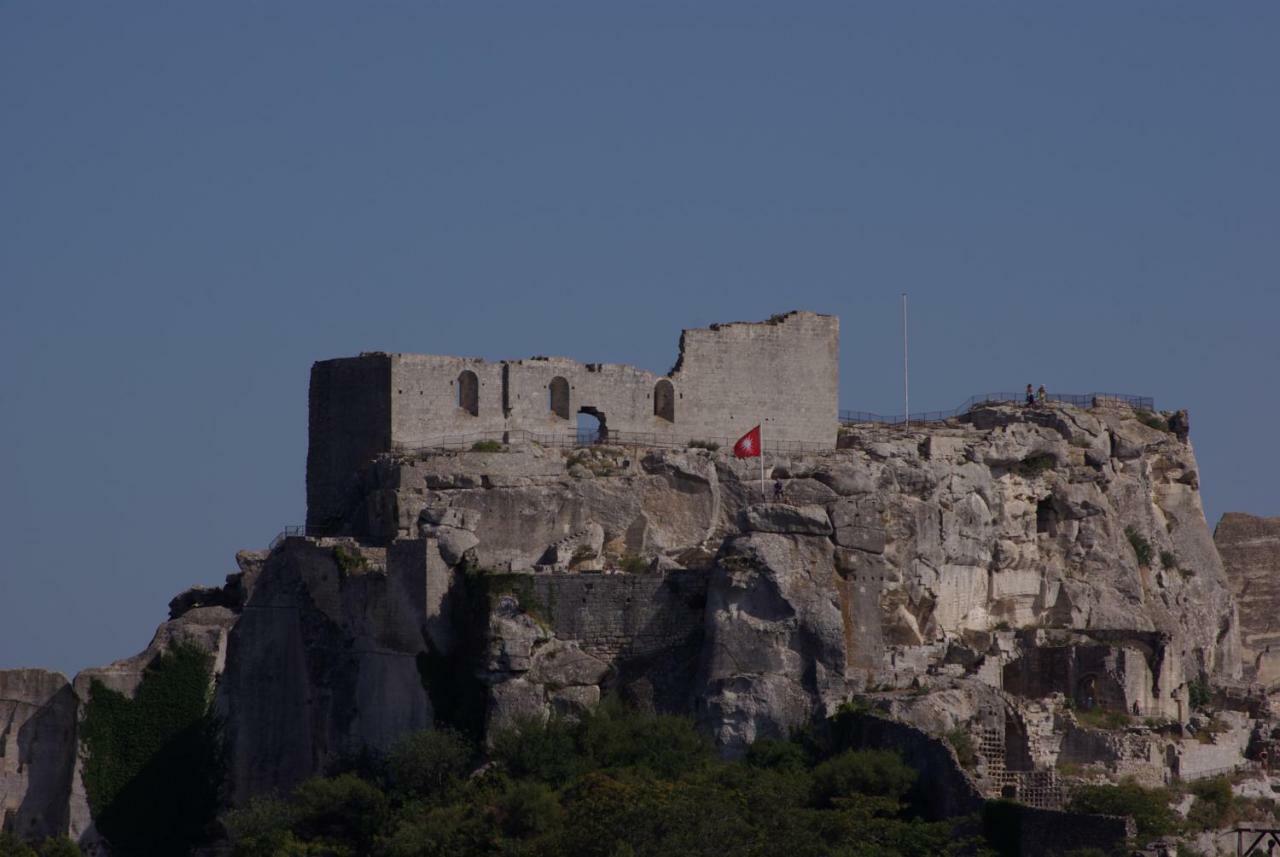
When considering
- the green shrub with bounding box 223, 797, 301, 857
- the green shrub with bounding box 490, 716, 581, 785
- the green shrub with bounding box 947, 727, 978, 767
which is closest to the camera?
the green shrub with bounding box 947, 727, 978, 767

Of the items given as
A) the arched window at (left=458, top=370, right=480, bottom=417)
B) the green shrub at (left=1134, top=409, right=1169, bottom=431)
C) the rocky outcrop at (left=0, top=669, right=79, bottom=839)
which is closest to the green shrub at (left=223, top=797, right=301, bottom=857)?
the rocky outcrop at (left=0, top=669, right=79, bottom=839)

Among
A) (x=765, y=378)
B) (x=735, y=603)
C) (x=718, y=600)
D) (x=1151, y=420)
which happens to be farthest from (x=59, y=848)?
(x=1151, y=420)

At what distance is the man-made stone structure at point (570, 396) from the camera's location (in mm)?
72562

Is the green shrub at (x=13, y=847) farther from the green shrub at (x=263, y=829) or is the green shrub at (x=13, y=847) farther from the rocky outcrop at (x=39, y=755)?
the green shrub at (x=263, y=829)

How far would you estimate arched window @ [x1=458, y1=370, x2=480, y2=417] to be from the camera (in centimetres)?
7288

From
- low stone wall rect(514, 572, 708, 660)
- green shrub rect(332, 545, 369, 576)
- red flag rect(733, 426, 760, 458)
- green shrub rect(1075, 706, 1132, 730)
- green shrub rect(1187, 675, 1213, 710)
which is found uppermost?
red flag rect(733, 426, 760, 458)

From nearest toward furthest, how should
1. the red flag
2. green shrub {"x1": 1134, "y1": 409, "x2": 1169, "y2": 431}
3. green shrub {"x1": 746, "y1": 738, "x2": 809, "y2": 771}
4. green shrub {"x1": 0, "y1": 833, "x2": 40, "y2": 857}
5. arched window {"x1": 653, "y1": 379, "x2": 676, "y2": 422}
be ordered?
green shrub {"x1": 746, "y1": 738, "x2": 809, "y2": 771}, green shrub {"x1": 0, "y1": 833, "x2": 40, "y2": 857}, the red flag, arched window {"x1": 653, "y1": 379, "x2": 676, "y2": 422}, green shrub {"x1": 1134, "y1": 409, "x2": 1169, "y2": 431}

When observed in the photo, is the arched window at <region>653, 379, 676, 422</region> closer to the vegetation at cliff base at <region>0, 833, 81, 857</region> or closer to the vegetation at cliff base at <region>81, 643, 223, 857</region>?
the vegetation at cliff base at <region>81, 643, 223, 857</region>

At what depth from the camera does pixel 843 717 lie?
6469 centimetres

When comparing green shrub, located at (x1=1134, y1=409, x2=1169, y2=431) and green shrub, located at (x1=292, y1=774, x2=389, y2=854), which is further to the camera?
green shrub, located at (x1=1134, y1=409, x2=1169, y2=431)

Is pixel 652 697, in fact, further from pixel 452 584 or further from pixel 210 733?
pixel 210 733

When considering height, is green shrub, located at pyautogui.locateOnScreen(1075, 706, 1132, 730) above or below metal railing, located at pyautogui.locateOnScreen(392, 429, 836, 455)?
below

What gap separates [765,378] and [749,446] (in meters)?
3.21

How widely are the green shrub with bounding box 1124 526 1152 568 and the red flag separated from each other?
9573 mm
